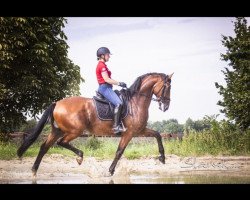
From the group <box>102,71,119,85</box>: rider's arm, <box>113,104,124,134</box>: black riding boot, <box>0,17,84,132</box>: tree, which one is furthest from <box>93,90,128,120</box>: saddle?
<box>0,17,84,132</box>: tree

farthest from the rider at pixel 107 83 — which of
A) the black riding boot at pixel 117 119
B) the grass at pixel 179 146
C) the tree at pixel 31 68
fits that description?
the tree at pixel 31 68

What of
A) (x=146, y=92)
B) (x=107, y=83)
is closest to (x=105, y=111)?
(x=107, y=83)

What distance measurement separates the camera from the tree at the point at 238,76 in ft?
32.4

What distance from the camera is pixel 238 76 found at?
997cm

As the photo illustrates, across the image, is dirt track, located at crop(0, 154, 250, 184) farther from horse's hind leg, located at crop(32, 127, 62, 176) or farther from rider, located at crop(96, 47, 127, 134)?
rider, located at crop(96, 47, 127, 134)

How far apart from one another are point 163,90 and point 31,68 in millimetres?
4274

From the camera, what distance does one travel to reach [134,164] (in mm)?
9836

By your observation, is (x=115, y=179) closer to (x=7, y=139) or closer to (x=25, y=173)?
(x=25, y=173)

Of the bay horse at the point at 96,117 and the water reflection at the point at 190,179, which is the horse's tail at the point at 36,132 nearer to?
the bay horse at the point at 96,117
